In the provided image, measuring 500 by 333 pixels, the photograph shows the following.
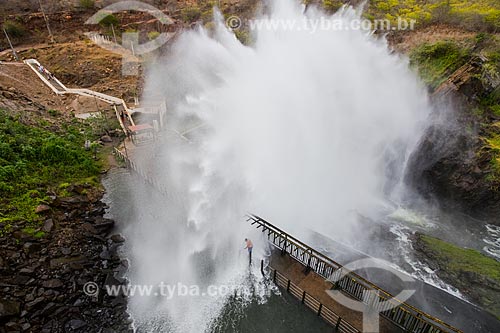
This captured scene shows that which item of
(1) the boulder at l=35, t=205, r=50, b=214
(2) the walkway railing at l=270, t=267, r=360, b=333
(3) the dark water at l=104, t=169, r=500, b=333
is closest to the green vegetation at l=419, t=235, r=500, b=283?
(3) the dark water at l=104, t=169, r=500, b=333

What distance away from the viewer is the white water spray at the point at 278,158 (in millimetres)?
16203

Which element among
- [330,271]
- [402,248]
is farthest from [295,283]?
[402,248]

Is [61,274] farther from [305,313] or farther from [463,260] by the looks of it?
[463,260]

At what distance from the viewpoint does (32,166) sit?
2016 cm

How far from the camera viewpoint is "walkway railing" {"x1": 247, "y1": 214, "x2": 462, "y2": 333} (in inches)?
440

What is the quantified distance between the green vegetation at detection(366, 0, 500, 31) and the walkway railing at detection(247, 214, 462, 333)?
2663 centimetres

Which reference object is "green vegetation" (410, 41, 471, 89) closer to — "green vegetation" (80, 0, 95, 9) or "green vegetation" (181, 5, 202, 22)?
"green vegetation" (181, 5, 202, 22)

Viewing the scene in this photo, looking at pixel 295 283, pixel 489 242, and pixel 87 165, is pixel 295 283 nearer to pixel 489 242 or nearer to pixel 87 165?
pixel 489 242

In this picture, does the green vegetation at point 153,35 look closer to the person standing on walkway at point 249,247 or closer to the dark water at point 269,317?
the person standing on walkway at point 249,247

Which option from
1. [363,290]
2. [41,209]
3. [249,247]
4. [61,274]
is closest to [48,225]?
[41,209]

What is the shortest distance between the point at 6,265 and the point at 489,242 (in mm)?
27021

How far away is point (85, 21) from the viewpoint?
51.2 metres

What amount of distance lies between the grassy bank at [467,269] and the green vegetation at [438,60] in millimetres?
14087

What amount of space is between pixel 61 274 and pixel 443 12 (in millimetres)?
40001
